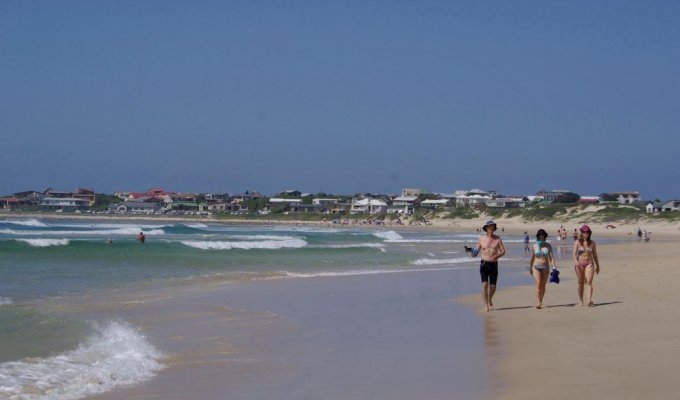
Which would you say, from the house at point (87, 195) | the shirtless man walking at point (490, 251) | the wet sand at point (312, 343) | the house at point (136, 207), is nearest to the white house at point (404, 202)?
the house at point (136, 207)

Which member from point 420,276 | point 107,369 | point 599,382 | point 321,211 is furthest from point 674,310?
point 321,211

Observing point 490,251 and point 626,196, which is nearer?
point 490,251

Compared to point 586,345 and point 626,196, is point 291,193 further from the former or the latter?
point 586,345

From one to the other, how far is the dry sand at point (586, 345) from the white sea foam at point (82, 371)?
3.21 m

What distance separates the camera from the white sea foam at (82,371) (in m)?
6.57

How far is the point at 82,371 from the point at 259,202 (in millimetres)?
134857

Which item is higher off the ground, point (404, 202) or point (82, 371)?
point (404, 202)

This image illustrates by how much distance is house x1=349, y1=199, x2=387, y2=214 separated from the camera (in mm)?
122619

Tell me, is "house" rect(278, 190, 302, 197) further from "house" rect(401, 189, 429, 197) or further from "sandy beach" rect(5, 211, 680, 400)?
"sandy beach" rect(5, 211, 680, 400)

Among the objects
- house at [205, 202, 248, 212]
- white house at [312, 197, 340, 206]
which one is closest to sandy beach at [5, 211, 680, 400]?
white house at [312, 197, 340, 206]

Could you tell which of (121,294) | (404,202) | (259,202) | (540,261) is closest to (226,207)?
(259,202)

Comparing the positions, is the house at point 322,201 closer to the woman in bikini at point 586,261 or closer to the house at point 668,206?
the house at point 668,206

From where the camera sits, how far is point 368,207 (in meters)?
126

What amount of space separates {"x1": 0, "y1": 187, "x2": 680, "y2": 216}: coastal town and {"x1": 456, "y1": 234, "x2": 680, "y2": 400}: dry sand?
9764 centimetres
